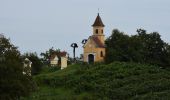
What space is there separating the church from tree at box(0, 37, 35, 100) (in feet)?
134

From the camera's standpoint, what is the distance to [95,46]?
317 ft

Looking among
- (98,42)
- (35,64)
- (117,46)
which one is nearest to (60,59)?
(35,64)

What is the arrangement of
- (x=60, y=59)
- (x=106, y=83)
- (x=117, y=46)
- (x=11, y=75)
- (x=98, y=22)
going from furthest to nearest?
1. (x=60, y=59)
2. (x=98, y=22)
3. (x=117, y=46)
4. (x=106, y=83)
5. (x=11, y=75)

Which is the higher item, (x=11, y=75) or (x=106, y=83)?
(x=106, y=83)

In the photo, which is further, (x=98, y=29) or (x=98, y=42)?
(x=98, y=29)

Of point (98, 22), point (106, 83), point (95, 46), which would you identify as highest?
point (98, 22)

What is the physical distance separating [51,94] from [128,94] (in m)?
7.73

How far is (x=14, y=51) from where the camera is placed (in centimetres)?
5503

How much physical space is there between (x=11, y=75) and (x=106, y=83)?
27.0 meters

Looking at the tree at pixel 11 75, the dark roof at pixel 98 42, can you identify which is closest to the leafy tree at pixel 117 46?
the dark roof at pixel 98 42

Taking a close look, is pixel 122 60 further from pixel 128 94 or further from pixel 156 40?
pixel 128 94

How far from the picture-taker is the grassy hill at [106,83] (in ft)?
235

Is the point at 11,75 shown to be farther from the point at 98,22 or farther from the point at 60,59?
the point at 60,59

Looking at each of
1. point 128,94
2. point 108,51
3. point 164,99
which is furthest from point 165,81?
point 108,51
